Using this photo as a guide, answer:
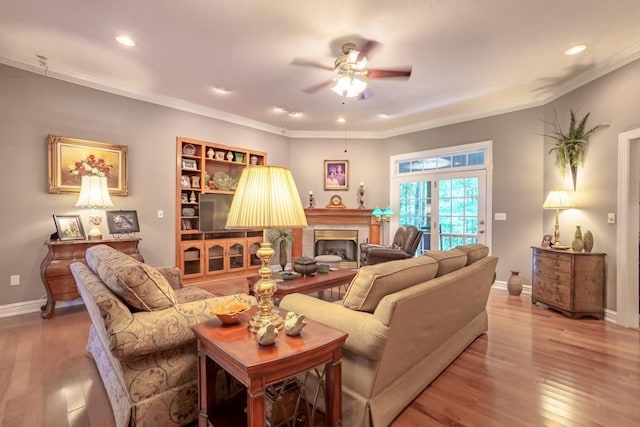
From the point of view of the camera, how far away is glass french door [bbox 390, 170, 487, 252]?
5.05 metres

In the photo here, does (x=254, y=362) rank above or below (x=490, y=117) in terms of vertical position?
below

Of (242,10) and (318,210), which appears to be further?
(318,210)

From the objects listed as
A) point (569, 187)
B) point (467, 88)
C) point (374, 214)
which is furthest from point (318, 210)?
point (569, 187)

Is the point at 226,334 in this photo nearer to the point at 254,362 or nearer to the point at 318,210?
the point at 254,362

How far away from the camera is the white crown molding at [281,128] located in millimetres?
3344

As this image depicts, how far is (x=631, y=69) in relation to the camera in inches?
126

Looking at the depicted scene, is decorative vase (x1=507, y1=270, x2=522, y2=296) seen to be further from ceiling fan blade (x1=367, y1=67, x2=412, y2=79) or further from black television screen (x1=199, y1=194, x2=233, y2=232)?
black television screen (x1=199, y1=194, x2=233, y2=232)

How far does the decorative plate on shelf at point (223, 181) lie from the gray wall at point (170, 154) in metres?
0.62

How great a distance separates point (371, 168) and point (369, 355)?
17.5 ft

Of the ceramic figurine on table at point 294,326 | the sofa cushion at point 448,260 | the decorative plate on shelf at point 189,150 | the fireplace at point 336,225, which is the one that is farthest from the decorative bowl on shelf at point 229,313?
the fireplace at point 336,225

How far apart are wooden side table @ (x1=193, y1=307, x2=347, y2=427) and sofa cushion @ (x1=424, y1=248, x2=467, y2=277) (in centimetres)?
104

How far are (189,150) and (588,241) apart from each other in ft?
18.9

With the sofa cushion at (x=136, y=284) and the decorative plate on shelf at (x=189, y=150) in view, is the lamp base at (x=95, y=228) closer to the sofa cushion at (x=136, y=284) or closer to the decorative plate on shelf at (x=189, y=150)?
the decorative plate on shelf at (x=189, y=150)

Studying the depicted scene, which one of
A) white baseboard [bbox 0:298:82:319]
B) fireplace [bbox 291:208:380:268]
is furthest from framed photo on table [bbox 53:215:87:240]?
fireplace [bbox 291:208:380:268]
